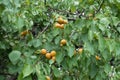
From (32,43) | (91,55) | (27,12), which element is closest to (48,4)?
(27,12)

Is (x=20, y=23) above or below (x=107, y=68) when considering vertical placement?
above

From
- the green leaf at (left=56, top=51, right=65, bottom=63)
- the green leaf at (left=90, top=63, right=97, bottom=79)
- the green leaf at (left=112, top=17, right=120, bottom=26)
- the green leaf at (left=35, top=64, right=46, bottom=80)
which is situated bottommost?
the green leaf at (left=90, top=63, right=97, bottom=79)

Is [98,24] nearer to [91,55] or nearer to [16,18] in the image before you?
[91,55]

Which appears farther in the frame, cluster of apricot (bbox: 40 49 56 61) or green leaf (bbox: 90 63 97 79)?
green leaf (bbox: 90 63 97 79)

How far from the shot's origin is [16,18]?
2568 mm

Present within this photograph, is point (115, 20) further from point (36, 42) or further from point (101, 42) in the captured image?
point (36, 42)

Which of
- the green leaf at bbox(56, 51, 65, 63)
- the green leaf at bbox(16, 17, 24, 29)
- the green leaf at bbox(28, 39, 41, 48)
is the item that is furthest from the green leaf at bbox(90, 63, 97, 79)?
the green leaf at bbox(16, 17, 24, 29)

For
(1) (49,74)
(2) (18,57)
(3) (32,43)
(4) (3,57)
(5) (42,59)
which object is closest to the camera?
(1) (49,74)

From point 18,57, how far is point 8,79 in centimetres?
86

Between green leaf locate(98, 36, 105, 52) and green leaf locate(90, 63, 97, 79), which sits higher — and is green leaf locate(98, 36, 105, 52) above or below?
above

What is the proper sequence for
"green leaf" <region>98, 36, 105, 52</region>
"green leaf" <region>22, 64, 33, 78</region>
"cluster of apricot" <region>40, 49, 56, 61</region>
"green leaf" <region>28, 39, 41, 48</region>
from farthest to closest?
1. "green leaf" <region>28, 39, 41, 48</region>
2. "cluster of apricot" <region>40, 49, 56, 61</region>
3. "green leaf" <region>98, 36, 105, 52</region>
4. "green leaf" <region>22, 64, 33, 78</region>

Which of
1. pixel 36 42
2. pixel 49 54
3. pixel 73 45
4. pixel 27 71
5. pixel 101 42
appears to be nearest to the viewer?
pixel 27 71

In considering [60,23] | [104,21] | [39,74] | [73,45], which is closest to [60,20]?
[60,23]

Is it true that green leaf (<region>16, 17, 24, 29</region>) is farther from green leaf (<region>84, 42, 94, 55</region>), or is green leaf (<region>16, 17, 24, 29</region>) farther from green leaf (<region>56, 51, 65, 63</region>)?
green leaf (<region>84, 42, 94, 55</region>)
